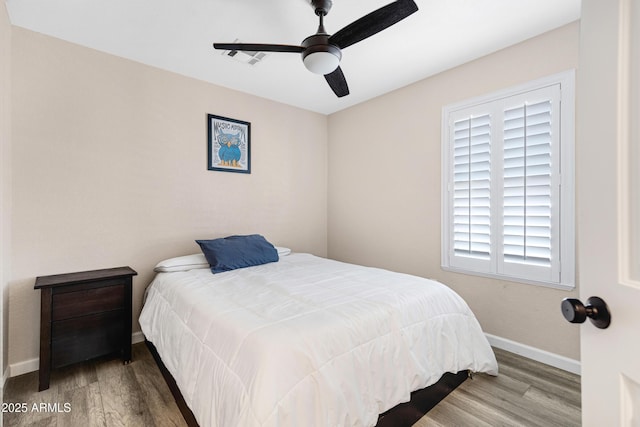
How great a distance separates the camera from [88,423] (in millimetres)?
1743

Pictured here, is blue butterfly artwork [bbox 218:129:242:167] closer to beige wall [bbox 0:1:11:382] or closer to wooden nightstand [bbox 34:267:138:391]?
wooden nightstand [bbox 34:267:138:391]

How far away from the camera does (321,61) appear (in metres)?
1.94

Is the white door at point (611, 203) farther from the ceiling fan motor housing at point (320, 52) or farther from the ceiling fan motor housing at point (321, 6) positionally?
the ceiling fan motor housing at point (321, 6)

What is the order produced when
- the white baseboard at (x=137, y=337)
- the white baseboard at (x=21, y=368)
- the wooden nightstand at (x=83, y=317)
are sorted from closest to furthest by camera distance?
the wooden nightstand at (x=83, y=317) → the white baseboard at (x=21, y=368) → the white baseboard at (x=137, y=337)

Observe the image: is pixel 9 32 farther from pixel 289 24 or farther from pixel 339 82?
pixel 339 82

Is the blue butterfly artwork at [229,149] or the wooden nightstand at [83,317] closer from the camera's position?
the wooden nightstand at [83,317]

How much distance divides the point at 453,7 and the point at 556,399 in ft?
8.89

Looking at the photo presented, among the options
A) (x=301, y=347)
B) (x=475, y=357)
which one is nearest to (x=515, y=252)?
(x=475, y=357)

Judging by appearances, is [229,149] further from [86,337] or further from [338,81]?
[86,337]

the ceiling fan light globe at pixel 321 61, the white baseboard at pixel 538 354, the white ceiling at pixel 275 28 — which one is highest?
the white ceiling at pixel 275 28

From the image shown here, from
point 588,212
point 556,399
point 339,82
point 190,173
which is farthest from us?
point 190,173

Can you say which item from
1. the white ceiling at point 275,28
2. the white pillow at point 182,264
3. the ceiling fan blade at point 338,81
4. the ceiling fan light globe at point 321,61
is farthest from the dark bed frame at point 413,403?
the white ceiling at point 275,28

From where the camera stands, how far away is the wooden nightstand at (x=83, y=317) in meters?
2.10

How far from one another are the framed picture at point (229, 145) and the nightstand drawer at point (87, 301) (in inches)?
59.7
